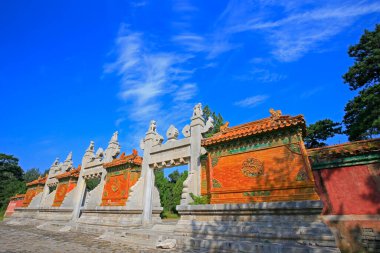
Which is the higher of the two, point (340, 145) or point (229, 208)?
point (340, 145)

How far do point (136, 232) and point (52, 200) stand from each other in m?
14.9

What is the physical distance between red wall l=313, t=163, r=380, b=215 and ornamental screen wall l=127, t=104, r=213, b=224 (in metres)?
4.83

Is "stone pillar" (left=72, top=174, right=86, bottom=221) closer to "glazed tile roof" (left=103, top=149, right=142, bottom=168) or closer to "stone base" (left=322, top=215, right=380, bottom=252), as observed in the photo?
"glazed tile roof" (left=103, top=149, right=142, bottom=168)

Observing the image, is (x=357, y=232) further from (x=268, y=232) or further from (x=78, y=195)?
(x=78, y=195)

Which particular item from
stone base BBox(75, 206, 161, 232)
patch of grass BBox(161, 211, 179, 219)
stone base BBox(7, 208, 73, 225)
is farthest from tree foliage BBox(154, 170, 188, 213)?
stone base BBox(75, 206, 161, 232)

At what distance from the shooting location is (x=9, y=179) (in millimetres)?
41344

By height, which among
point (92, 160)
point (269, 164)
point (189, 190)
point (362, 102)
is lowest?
point (189, 190)

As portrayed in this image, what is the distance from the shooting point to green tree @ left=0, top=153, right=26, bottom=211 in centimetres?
3732

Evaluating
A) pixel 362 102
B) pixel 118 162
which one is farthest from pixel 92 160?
pixel 362 102

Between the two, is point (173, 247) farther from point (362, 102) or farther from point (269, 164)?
point (362, 102)

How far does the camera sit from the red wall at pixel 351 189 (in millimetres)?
6512

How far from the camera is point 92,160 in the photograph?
1738 cm

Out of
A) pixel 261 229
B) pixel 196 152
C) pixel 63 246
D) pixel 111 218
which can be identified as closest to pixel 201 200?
pixel 196 152

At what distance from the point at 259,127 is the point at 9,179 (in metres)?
51.2
